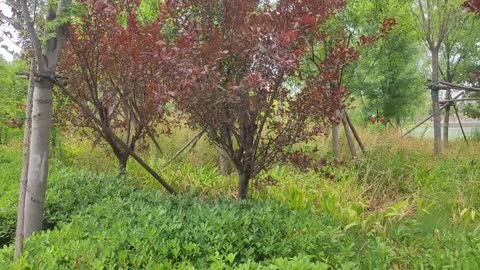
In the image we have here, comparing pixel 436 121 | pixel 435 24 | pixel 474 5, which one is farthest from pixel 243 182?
pixel 435 24

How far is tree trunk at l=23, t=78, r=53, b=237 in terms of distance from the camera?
2.43m

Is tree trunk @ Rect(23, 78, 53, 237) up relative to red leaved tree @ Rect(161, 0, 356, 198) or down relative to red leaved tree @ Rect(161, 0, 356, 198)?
down

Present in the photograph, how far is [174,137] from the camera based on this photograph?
7.21 meters

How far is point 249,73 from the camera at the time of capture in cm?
285

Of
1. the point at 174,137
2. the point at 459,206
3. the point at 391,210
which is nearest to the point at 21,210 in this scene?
the point at 391,210

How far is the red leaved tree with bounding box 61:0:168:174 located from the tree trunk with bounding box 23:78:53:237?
98 cm

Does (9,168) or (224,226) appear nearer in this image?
(224,226)

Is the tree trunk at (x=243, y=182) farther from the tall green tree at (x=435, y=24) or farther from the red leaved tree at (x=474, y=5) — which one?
the tall green tree at (x=435, y=24)

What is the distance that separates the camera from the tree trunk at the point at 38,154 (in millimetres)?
2430

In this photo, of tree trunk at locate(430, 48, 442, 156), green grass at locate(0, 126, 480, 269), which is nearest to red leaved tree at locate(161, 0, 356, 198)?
green grass at locate(0, 126, 480, 269)

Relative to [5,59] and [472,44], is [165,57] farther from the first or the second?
[472,44]

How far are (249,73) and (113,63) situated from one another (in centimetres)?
172

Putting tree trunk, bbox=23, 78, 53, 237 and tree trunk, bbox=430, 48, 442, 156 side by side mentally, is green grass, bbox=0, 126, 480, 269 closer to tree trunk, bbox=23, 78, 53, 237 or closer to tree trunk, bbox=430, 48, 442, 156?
tree trunk, bbox=23, 78, 53, 237

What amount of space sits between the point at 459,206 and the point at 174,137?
4.65m
